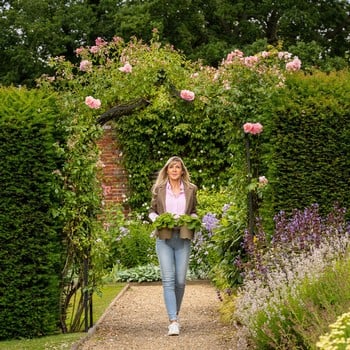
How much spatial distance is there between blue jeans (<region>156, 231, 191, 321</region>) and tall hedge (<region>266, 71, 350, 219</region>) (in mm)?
1090

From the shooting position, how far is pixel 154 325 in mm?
8641

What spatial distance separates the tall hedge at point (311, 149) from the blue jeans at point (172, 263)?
3.58 feet

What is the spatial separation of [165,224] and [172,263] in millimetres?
451

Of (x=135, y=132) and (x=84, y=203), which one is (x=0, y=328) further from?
(x=135, y=132)

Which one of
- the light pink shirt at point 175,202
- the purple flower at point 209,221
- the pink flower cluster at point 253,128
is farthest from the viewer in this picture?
the purple flower at point 209,221

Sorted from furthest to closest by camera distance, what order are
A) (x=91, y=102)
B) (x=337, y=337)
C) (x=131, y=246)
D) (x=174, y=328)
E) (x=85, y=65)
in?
(x=131, y=246)
(x=85, y=65)
(x=91, y=102)
(x=174, y=328)
(x=337, y=337)

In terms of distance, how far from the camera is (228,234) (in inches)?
366

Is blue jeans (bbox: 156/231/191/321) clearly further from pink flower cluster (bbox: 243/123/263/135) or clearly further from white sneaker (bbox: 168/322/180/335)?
pink flower cluster (bbox: 243/123/263/135)

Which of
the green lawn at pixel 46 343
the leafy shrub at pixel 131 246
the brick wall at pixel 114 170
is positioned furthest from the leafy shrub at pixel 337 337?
the brick wall at pixel 114 170

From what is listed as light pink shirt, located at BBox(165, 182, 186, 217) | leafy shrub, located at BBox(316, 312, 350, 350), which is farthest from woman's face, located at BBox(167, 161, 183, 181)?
leafy shrub, located at BBox(316, 312, 350, 350)

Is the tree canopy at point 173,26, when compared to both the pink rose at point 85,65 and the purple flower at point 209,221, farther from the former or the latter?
the pink rose at point 85,65

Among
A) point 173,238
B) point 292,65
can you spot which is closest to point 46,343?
point 173,238

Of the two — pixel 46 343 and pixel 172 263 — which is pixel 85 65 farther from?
pixel 46 343

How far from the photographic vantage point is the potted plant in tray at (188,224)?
24.9 feet
